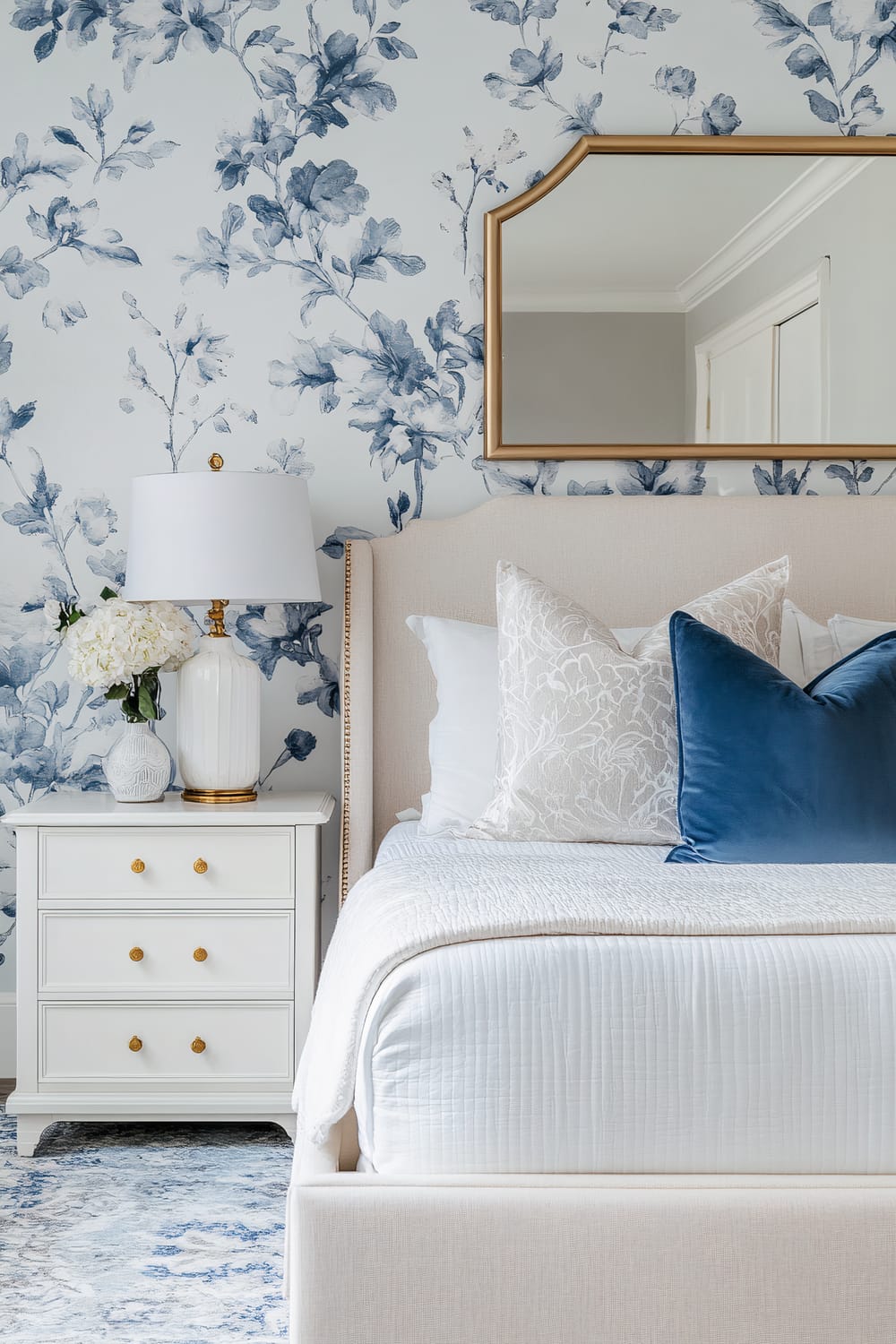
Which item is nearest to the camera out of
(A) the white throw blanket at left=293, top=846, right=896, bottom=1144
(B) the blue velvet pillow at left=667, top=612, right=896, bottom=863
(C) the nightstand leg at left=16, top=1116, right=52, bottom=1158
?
(A) the white throw blanket at left=293, top=846, right=896, bottom=1144

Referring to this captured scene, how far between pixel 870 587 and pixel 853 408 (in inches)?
16.5

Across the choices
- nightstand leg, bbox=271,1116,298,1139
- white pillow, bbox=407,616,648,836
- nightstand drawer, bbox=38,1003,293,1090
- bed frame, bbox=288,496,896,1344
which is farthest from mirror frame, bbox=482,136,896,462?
bed frame, bbox=288,496,896,1344

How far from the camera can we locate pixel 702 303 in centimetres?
273

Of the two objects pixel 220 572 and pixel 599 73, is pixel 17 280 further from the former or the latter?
pixel 599 73

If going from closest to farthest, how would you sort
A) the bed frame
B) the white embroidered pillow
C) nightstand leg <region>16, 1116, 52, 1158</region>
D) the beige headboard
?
the bed frame
the white embroidered pillow
nightstand leg <region>16, 1116, 52, 1158</region>
the beige headboard

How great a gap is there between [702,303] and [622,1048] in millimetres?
1969

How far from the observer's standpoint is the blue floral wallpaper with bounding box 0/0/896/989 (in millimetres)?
2686

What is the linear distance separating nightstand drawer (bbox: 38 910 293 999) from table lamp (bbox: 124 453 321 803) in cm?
27

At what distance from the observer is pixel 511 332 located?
2711 mm

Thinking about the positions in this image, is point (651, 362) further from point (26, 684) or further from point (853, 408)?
point (26, 684)

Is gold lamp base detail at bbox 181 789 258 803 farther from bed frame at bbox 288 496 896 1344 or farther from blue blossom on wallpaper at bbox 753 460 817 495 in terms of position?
blue blossom on wallpaper at bbox 753 460 817 495

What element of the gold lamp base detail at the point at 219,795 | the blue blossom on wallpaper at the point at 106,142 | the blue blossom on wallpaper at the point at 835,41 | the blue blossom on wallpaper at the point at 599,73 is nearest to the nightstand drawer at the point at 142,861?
the gold lamp base detail at the point at 219,795

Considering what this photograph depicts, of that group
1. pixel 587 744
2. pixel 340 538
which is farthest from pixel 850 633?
pixel 340 538

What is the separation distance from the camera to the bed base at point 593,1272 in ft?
3.93
